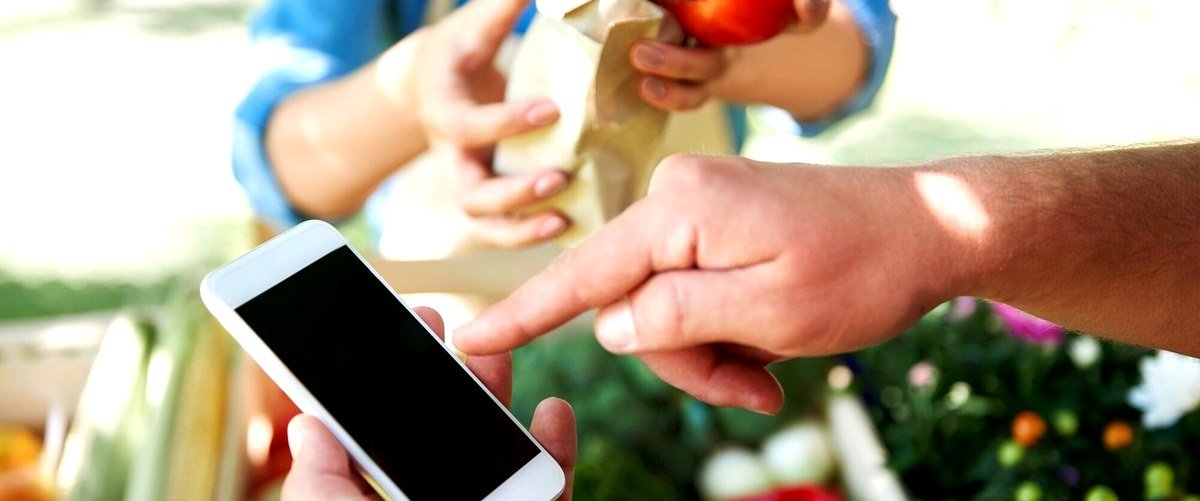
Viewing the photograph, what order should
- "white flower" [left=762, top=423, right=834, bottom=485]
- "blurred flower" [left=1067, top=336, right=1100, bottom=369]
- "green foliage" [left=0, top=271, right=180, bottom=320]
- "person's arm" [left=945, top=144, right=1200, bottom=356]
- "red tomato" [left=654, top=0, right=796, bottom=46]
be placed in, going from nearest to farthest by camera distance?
1. "person's arm" [left=945, top=144, right=1200, bottom=356]
2. "red tomato" [left=654, top=0, right=796, bottom=46]
3. "blurred flower" [left=1067, top=336, right=1100, bottom=369]
4. "white flower" [left=762, top=423, right=834, bottom=485]
5. "green foliage" [left=0, top=271, right=180, bottom=320]

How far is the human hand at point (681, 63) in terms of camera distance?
0.92m

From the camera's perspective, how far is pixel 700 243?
70cm

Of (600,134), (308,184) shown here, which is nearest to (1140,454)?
(600,134)

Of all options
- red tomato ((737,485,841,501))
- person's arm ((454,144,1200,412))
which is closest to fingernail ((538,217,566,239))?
person's arm ((454,144,1200,412))

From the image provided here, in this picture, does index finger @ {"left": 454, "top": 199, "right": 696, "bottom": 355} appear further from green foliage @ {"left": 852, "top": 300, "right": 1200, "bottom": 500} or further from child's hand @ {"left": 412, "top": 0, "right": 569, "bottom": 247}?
green foliage @ {"left": 852, "top": 300, "right": 1200, "bottom": 500}

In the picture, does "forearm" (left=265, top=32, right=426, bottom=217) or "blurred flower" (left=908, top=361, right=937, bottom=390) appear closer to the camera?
"forearm" (left=265, top=32, right=426, bottom=217)

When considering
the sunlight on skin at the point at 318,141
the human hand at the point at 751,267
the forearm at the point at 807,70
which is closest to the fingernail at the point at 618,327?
the human hand at the point at 751,267

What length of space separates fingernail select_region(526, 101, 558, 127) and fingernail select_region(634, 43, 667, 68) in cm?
11

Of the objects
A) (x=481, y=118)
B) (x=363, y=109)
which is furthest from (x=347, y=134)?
(x=481, y=118)

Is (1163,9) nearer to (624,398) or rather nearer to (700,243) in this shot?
(624,398)

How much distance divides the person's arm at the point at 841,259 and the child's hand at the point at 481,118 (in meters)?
0.32

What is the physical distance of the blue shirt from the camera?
1347 mm

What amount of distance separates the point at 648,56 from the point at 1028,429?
74cm

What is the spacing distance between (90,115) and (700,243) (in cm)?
289
